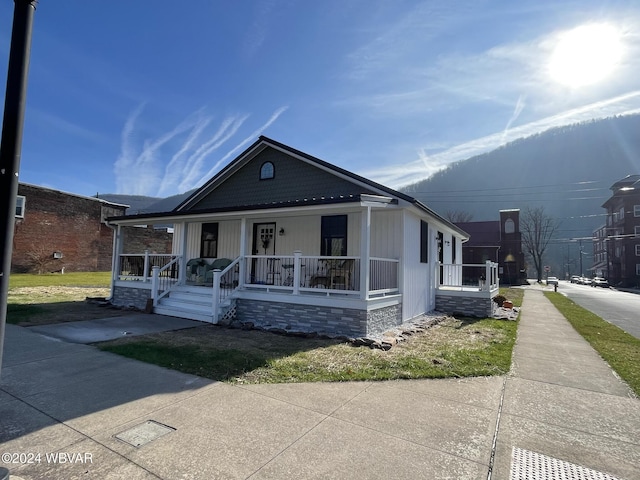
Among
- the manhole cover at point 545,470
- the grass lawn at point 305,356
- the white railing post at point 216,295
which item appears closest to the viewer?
the manhole cover at point 545,470

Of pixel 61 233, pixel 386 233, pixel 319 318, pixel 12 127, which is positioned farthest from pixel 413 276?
pixel 61 233

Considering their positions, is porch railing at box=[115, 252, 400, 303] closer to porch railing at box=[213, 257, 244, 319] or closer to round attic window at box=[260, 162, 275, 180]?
porch railing at box=[213, 257, 244, 319]

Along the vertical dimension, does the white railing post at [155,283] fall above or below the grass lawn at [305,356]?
above

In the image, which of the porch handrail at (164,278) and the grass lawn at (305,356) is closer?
the grass lawn at (305,356)

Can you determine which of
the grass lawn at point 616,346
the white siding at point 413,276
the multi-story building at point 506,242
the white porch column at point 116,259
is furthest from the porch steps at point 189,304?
the multi-story building at point 506,242

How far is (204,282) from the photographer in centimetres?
1144

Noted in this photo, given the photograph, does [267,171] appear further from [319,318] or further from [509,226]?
[509,226]

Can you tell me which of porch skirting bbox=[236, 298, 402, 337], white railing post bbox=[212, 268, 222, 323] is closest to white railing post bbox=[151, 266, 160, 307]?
white railing post bbox=[212, 268, 222, 323]

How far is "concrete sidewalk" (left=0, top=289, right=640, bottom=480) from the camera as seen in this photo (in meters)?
2.67

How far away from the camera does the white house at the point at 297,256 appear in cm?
803

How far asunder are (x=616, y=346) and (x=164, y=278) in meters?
12.3

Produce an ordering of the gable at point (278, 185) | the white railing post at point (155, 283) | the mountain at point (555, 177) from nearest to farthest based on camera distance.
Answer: the white railing post at point (155, 283) → the gable at point (278, 185) → the mountain at point (555, 177)

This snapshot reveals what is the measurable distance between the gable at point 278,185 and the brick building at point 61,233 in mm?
15696

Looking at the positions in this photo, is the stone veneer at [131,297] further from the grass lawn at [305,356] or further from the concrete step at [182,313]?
the grass lawn at [305,356]
